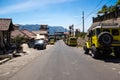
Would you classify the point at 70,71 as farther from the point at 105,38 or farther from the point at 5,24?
the point at 5,24

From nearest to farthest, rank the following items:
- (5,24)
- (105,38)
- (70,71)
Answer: (70,71), (105,38), (5,24)

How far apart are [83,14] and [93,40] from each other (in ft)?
146

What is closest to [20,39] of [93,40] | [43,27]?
[93,40]

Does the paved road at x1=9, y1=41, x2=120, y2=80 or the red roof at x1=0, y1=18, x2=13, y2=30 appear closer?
the paved road at x1=9, y1=41, x2=120, y2=80

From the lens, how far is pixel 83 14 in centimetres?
6800

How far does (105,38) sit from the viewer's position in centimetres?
2178

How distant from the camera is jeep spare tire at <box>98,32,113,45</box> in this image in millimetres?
21872

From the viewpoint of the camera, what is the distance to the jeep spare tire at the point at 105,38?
71.8ft

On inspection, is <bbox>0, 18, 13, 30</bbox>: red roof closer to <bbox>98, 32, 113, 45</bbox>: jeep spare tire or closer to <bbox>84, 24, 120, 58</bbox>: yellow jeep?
<bbox>84, 24, 120, 58</bbox>: yellow jeep

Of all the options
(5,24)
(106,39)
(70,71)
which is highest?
(5,24)

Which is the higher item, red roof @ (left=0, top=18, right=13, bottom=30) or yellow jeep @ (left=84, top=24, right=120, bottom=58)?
red roof @ (left=0, top=18, right=13, bottom=30)

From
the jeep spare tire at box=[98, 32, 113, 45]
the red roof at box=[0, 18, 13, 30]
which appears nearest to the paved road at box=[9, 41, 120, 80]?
the jeep spare tire at box=[98, 32, 113, 45]

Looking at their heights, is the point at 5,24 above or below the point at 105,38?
above

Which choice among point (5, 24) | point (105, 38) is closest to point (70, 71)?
point (105, 38)
